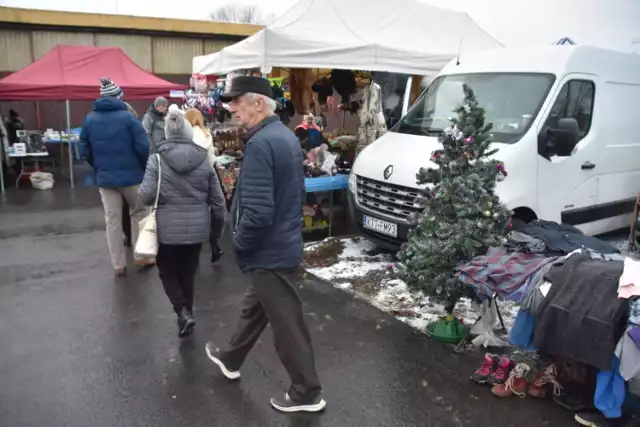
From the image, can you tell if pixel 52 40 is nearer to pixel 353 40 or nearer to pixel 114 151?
pixel 353 40

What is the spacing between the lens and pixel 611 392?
10.4 feet

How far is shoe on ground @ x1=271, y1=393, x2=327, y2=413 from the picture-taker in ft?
11.5

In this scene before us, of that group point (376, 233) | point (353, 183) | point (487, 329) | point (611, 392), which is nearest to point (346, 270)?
point (376, 233)

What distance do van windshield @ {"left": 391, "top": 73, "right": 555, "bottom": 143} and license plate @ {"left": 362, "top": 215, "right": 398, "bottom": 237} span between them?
3.96 feet

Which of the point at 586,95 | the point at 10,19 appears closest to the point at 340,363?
the point at 586,95

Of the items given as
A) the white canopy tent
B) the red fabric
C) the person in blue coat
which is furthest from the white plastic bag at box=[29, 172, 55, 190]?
the person in blue coat

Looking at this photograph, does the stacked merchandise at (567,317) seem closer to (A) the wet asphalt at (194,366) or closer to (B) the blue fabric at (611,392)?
(B) the blue fabric at (611,392)

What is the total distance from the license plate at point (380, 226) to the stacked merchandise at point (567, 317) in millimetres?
1994

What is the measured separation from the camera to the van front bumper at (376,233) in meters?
6.07

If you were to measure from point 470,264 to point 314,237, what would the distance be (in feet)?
13.4

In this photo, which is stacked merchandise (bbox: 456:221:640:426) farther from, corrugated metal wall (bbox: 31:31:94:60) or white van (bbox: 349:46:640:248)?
corrugated metal wall (bbox: 31:31:94:60)

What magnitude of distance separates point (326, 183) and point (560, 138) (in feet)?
9.76

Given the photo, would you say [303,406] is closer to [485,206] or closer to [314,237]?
[485,206]

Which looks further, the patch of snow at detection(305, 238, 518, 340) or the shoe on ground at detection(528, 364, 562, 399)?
the patch of snow at detection(305, 238, 518, 340)
